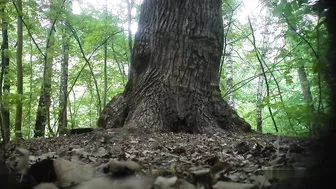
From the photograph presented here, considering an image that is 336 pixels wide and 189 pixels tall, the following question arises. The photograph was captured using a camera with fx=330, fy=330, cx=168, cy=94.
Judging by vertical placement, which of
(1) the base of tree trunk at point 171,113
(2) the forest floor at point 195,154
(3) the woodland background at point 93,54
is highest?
(3) the woodland background at point 93,54

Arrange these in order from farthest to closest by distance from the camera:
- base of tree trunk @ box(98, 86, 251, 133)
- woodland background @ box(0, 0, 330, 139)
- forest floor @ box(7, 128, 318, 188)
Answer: woodland background @ box(0, 0, 330, 139)
base of tree trunk @ box(98, 86, 251, 133)
forest floor @ box(7, 128, 318, 188)

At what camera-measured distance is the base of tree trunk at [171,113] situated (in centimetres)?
363

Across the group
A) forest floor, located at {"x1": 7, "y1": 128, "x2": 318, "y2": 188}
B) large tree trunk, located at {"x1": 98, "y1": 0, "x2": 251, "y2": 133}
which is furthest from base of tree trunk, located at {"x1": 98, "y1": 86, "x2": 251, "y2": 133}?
forest floor, located at {"x1": 7, "y1": 128, "x2": 318, "y2": 188}

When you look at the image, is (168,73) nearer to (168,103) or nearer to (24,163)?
(168,103)

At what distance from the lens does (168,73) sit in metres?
3.79

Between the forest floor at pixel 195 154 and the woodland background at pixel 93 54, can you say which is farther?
the woodland background at pixel 93 54

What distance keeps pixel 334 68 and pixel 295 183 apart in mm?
352

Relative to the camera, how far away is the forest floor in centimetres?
116

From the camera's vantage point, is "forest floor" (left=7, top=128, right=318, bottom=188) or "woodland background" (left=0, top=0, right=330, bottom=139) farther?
"woodland background" (left=0, top=0, right=330, bottom=139)

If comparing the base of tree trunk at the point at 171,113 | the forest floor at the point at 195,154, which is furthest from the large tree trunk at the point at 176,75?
the forest floor at the point at 195,154

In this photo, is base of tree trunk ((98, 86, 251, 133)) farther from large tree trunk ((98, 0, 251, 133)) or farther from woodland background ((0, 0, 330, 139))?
woodland background ((0, 0, 330, 139))

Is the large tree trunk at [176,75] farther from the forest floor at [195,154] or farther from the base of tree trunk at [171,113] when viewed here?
the forest floor at [195,154]

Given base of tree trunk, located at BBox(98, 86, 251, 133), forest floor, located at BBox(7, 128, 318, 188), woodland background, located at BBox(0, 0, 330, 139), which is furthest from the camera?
woodland background, located at BBox(0, 0, 330, 139)

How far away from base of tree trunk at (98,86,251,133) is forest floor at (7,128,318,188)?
27 cm
